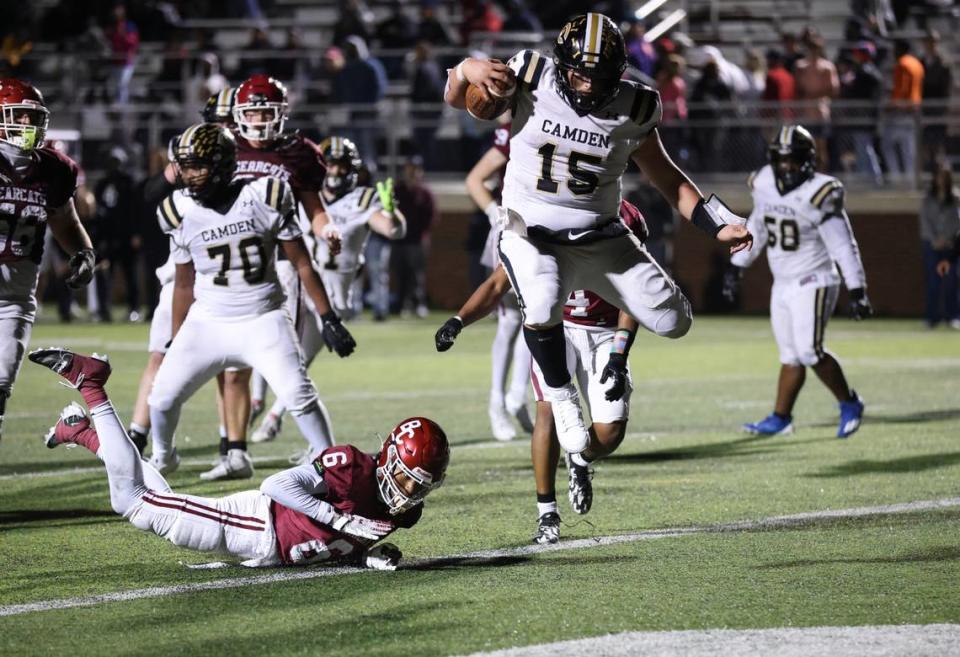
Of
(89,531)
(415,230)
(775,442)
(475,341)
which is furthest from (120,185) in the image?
(89,531)

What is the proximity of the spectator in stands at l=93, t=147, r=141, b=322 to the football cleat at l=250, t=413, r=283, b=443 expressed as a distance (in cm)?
990

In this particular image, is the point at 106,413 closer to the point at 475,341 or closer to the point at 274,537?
the point at 274,537

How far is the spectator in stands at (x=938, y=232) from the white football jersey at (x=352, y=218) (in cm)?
897

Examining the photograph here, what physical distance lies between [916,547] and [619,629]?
1.81m

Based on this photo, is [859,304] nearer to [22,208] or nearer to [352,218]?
[352,218]

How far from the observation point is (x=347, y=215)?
33.9ft

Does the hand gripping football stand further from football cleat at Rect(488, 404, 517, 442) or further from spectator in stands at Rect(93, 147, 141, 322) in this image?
spectator in stands at Rect(93, 147, 141, 322)

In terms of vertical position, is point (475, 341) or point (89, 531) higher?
point (89, 531)

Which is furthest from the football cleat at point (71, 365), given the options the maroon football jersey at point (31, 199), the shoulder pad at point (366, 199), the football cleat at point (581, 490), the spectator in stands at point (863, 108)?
the spectator in stands at point (863, 108)

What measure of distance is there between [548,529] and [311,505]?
1207mm

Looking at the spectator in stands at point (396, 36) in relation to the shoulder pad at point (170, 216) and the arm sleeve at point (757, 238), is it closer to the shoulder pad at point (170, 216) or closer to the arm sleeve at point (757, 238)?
the arm sleeve at point (757, 238)

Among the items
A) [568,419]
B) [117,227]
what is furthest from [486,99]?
[117,227]

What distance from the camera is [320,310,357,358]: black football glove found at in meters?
7.01

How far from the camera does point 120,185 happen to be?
63.7ft
